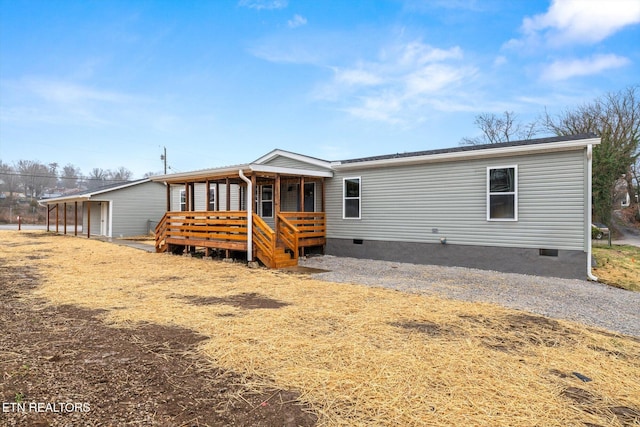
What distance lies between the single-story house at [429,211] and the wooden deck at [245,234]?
0.12 feet

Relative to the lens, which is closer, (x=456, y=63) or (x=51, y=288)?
(x=51, y=288)

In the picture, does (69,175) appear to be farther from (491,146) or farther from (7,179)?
(491,146)

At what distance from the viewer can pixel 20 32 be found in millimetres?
14055

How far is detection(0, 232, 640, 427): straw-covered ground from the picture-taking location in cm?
247

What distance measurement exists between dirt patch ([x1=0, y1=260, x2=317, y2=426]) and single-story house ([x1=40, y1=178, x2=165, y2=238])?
16538 mm

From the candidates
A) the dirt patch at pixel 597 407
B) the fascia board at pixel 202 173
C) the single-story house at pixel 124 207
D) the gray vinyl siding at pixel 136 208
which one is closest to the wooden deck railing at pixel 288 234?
the fascia board at pixel 202 173

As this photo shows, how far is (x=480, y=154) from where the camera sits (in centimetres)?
915

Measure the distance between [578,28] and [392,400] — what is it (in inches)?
689

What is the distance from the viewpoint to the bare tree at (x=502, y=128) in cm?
2855

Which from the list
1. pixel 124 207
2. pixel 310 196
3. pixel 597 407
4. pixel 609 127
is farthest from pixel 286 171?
pixel 609 127

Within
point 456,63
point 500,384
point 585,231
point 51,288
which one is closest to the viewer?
point 500,384

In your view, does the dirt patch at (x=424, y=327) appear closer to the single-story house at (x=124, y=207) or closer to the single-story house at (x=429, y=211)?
the single-story house at (x=429, y=211)

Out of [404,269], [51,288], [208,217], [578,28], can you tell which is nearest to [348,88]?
[578,28]

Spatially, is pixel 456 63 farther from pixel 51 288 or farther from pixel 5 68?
pixel 5 68
